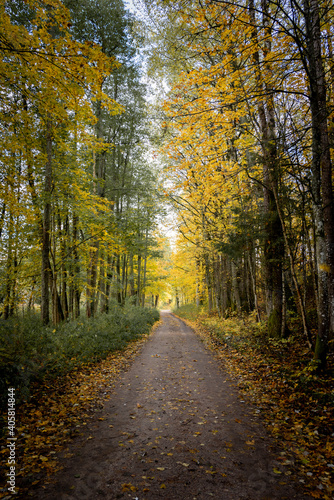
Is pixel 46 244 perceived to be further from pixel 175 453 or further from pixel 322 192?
pixel 322 192

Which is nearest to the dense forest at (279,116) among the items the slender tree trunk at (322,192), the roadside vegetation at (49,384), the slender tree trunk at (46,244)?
the slender tree trunk at (322,192)

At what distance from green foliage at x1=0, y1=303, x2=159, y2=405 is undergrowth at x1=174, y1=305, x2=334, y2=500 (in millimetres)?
4204

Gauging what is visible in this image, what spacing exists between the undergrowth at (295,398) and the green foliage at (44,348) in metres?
4.20

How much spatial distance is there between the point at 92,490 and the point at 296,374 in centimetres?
423

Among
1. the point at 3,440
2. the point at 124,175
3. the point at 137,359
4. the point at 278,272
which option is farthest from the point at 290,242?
the point at 124,175

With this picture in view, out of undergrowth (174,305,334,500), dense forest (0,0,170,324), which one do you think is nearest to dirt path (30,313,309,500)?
undergrowth (174,305,334,500)

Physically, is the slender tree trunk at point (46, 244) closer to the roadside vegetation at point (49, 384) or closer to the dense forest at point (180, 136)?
the dense forest at point (180, 136)

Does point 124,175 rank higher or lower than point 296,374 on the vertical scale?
higher

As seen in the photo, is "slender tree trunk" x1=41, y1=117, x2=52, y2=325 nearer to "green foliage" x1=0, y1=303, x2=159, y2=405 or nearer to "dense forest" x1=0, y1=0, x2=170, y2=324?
"dense forest" x1=0, y1=0, x2=170, y2=324

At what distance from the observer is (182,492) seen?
2527 mm

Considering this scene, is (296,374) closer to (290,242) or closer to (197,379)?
(197,379)

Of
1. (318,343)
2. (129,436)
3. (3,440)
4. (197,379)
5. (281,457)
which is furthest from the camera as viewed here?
(197,379)

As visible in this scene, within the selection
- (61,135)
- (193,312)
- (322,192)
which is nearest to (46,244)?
(61,135)

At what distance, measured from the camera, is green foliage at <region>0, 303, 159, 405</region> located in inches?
164
